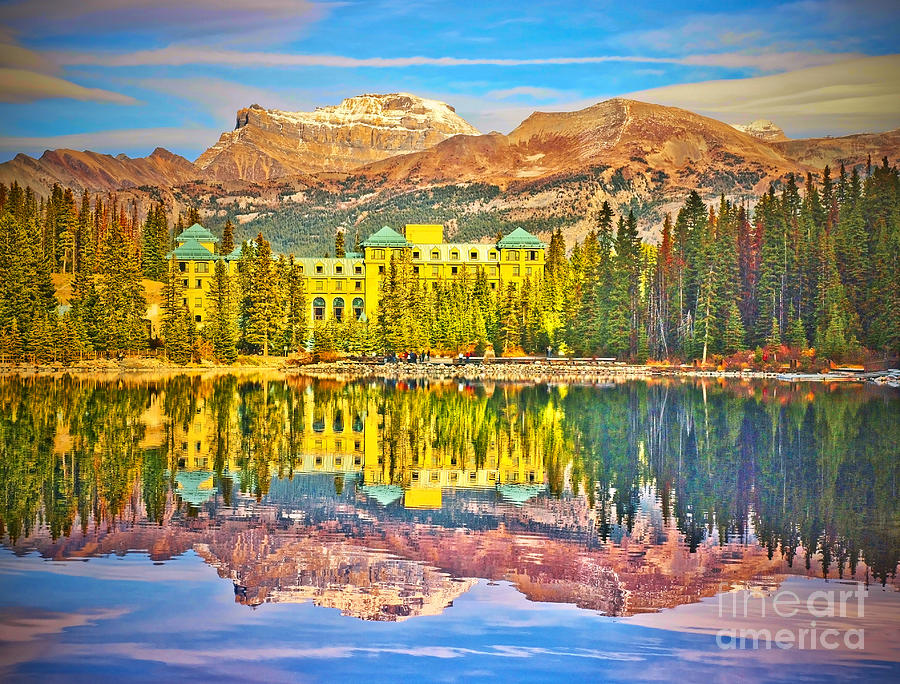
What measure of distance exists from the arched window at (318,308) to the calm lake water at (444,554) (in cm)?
8638

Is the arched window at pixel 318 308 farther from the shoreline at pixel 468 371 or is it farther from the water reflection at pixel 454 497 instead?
the water reflection at pixel 454 497

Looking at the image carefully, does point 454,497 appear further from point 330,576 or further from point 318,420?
point 318,420

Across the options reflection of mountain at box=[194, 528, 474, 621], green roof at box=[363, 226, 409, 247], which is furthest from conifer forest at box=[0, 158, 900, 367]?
reflection of mountain at box=[194, 528, 474, 621]

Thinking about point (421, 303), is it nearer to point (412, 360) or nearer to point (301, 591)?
point (412, 360)

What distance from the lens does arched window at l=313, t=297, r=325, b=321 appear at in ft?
402

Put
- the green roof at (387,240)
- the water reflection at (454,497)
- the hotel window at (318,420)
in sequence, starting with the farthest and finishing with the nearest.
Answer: the green roof at (387,240) < the hotel window at (318,420) < the water reflection at (454,497)

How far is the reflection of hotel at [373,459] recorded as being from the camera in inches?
977

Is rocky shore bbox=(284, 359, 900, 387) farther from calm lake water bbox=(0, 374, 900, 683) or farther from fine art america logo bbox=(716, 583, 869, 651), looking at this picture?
fine art america logo bbox=(716, 583, 869, 651)

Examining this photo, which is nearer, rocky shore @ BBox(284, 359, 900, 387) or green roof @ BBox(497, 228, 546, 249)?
rocky shore @ BBox(284, 359, 900, 387)

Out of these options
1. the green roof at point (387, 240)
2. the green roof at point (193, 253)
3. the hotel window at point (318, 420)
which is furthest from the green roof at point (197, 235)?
the hotel window at point (318, 420)

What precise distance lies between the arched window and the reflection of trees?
2629 inches

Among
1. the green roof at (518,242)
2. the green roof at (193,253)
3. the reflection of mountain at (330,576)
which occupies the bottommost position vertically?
the reflection of mountain at (330,576)

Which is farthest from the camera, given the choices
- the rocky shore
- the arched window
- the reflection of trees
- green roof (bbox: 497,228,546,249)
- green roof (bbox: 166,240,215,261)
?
green roof (bbox: 497,228,546,249)

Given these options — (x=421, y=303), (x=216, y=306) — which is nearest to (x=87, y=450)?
(x=216, y=306)
